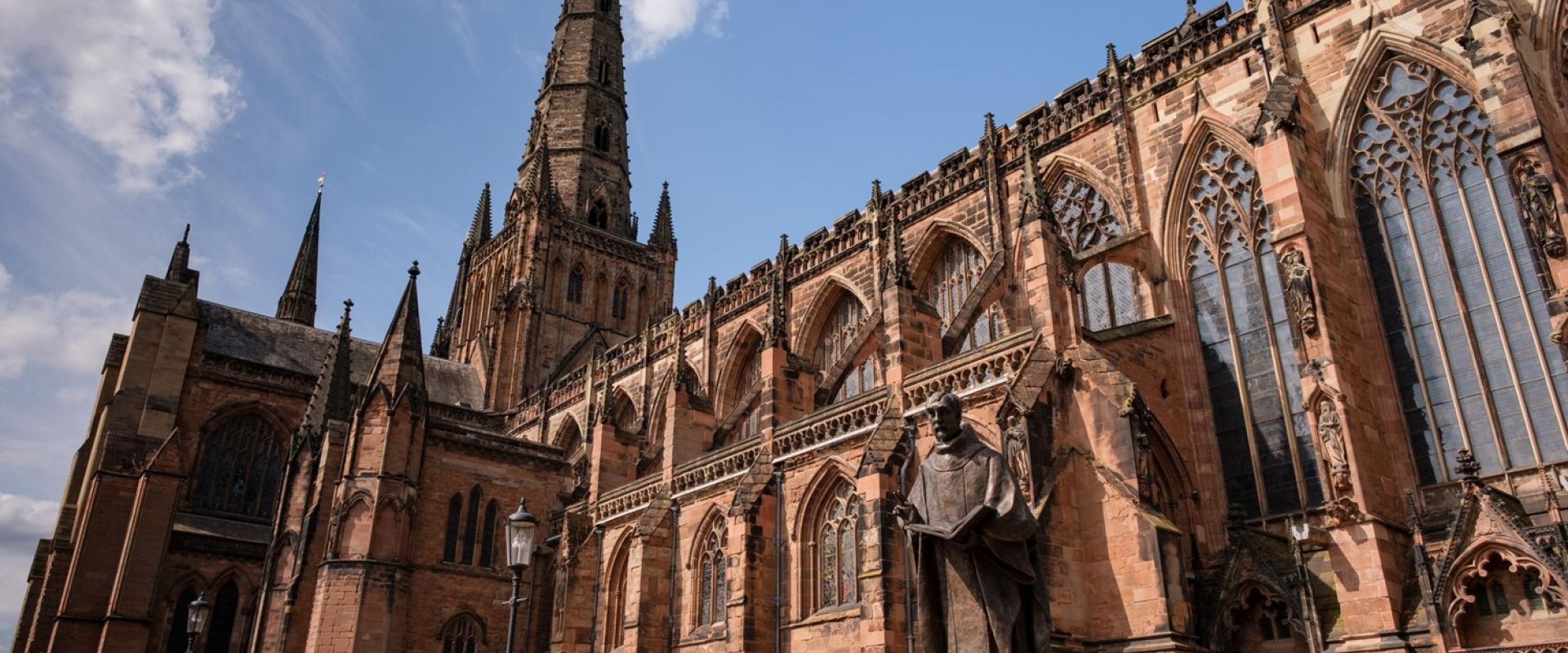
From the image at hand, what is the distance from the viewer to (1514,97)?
1484 cm

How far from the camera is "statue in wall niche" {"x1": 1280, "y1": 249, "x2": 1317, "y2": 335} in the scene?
14.8 metres

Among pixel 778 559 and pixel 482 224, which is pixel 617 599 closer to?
pixel 778 559

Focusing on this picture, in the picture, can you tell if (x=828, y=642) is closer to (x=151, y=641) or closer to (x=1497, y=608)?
(x=1497, y=608)

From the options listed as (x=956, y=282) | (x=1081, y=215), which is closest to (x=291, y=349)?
(x=956, y=282)

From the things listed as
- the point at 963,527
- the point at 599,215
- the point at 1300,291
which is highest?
the point at 599,215

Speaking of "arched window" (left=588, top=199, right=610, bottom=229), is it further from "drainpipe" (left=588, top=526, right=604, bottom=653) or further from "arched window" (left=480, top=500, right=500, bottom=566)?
"drainpipe" (left=588, top=526, right=604, bottom=653)

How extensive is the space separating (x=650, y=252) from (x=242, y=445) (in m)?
18.9

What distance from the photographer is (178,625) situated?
29.9 metres

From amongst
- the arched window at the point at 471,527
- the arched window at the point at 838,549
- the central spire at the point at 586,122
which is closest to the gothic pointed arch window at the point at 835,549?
the arched window at the point at 838,549

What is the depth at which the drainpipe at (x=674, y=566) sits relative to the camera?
22797 millimetres

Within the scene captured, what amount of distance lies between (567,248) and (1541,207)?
36.7m

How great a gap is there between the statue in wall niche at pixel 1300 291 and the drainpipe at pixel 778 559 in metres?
9.62

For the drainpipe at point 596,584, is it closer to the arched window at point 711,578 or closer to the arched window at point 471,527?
the arched window at point 711,578

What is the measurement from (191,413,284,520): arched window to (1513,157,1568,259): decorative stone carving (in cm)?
3295
